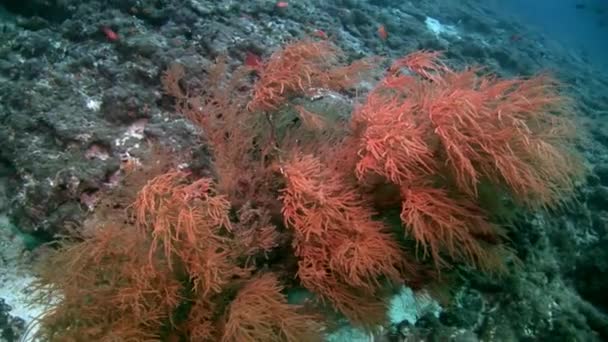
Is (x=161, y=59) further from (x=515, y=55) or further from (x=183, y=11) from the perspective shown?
(x=515, y=55)

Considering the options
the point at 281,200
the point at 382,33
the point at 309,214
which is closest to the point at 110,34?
the point at 281,200

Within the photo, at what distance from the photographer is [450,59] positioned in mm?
10062

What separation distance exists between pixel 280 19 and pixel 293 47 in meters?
3.19

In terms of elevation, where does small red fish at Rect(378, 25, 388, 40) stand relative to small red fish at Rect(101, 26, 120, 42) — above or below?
Result: below

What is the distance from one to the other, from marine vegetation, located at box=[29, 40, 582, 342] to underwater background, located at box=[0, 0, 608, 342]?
2 cm

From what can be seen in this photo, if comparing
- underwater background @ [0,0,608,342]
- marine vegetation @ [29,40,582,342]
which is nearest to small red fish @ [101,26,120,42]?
underwater background @ [0,0,608,342]

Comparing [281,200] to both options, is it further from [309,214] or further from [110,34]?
[110,34]

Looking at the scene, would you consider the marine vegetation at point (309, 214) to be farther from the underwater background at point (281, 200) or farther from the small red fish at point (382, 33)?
the small red fish at point (382, 33)

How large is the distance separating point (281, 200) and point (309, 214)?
40 centimetres

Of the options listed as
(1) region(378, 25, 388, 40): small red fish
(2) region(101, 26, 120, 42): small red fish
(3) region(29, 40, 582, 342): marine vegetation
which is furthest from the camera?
(1) region(378, 25, 388, 40): small red fish

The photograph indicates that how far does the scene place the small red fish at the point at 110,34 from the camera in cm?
484

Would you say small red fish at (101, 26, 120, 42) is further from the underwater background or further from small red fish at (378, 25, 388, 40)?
small red fish at (378, 25, 388, 40)

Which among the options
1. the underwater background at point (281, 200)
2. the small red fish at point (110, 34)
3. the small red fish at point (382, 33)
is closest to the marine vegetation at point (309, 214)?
the underwater background at point (281, 200)

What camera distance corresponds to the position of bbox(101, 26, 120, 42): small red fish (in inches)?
190
